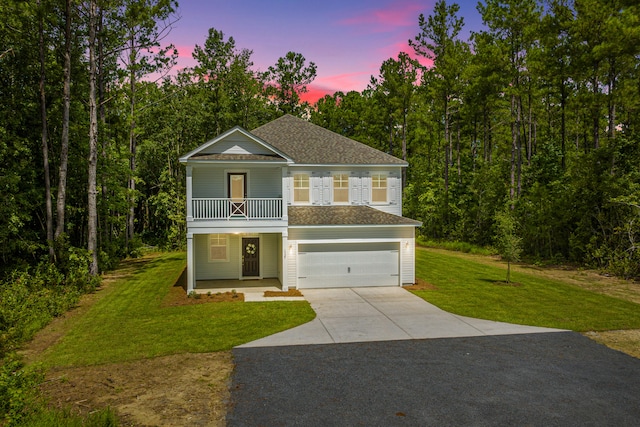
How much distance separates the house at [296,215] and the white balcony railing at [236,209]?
0.05 metres

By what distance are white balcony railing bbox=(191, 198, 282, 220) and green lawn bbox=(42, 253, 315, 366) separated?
156 inches

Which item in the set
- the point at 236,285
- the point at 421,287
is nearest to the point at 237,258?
the point at 236,285

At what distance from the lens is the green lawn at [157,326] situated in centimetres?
1155

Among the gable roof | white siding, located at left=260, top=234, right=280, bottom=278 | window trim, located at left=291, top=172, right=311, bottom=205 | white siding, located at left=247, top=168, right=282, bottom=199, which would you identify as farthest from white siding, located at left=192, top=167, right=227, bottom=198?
window trim, located at left=291, top=172, right=311, bottom=205

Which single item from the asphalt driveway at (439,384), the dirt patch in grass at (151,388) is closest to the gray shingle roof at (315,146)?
the asphalt driveway at (439,384)

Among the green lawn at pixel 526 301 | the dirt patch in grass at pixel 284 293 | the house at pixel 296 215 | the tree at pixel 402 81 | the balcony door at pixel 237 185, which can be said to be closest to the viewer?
the green lawn at pixel 526 301

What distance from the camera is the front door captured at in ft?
72.9

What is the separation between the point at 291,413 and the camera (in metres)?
8.02

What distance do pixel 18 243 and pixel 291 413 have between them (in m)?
19.1

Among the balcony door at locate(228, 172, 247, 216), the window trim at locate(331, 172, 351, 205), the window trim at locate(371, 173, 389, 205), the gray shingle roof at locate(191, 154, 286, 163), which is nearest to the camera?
the gray shingle roof at locate(191, 154, 286, 163)

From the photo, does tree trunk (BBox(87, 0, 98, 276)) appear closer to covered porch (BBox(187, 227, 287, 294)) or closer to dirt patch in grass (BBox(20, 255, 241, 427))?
covered porch (BBox(187, 227, 287, 294))

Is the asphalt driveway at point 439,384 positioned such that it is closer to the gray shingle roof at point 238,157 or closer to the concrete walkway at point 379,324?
the concrete walkway at point 379,324

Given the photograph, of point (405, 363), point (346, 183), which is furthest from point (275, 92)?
point (405, 363)

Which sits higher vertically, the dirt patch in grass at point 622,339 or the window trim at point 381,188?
the window trim at point 381,188
